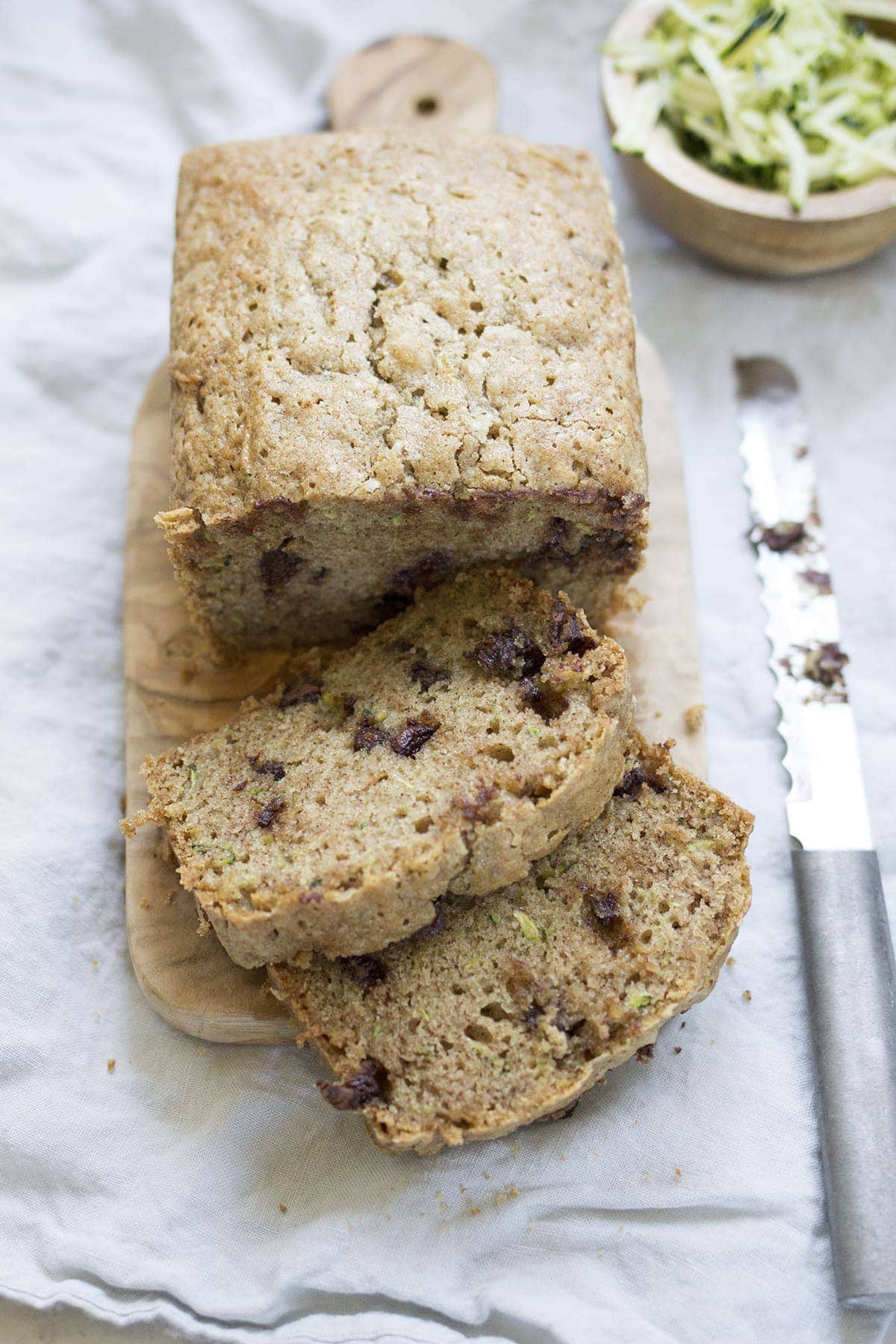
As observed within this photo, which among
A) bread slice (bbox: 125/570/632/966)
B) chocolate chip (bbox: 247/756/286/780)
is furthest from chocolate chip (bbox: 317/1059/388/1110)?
chocolate chip (bbox: 247/756/286/780)

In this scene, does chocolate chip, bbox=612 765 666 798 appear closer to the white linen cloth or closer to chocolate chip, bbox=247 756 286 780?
the white linen cloth

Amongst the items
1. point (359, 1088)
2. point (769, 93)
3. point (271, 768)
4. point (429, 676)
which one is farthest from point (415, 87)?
point (359, 1088)

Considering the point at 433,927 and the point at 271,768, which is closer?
the point at 433,927

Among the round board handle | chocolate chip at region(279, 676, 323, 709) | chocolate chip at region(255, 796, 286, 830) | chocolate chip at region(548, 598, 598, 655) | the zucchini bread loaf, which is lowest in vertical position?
chocolate chip at region(255, 796, 286, 830)

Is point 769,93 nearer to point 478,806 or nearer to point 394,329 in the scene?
point 394,329

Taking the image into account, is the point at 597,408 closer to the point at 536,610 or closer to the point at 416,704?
the point at 536,610

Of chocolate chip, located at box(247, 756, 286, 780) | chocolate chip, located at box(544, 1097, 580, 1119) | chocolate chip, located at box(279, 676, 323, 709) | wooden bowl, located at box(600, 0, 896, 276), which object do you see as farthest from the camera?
A: wooden bowl, located at box(600, 0, 896, 276)

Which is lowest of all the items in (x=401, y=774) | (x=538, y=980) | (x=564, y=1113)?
(x=564, y=1113)
